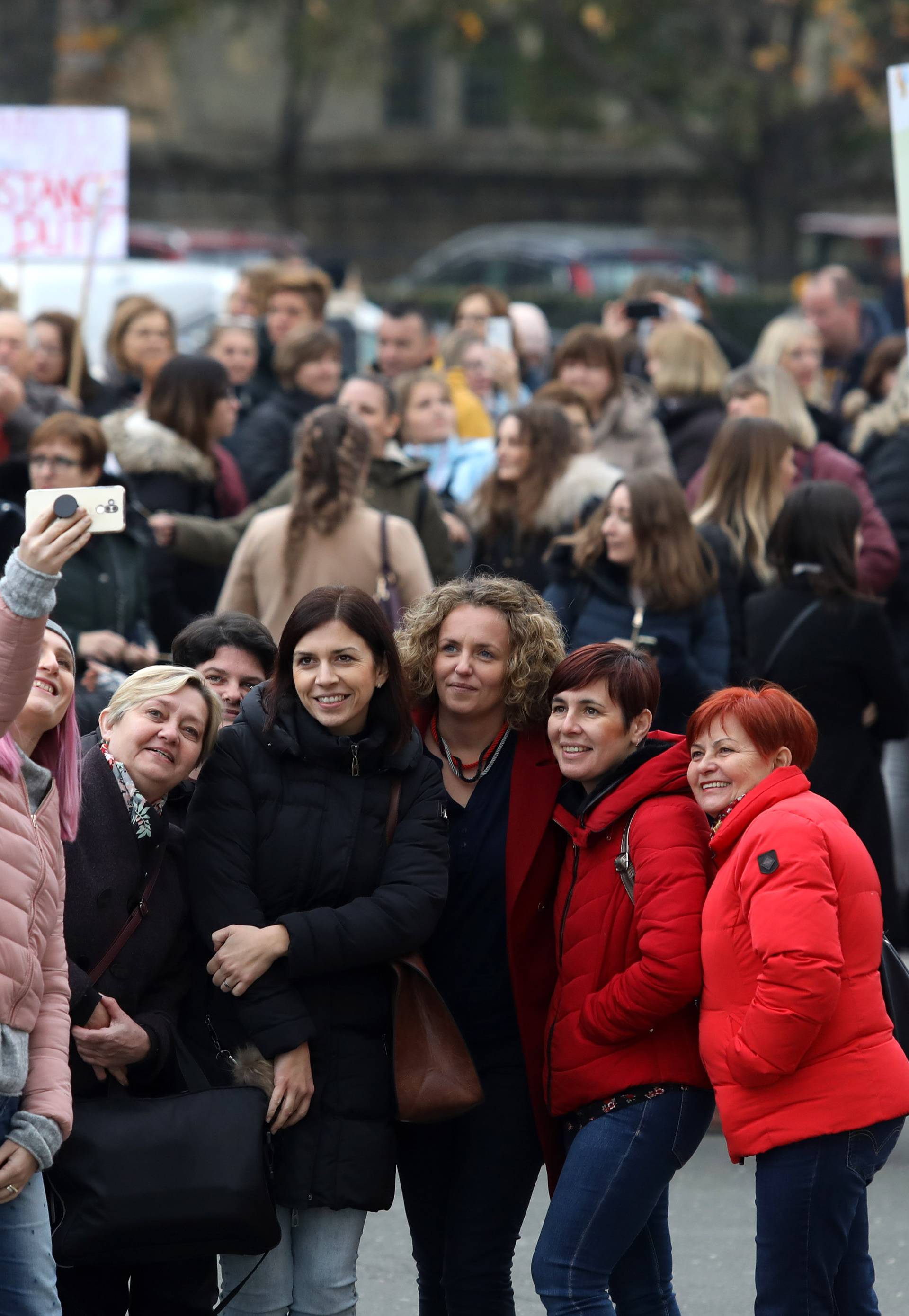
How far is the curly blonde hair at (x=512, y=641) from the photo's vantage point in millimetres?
3961

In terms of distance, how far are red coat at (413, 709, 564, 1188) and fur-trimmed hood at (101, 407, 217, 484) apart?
345 centimetres

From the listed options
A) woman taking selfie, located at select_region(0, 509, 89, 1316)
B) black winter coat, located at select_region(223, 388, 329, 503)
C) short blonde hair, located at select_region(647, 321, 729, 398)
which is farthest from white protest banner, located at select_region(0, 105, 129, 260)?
woman taking selfie, located at select_region(0, 509, 89, 1316)

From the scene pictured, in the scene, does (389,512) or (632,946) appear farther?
(389,512)

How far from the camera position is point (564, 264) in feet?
72.8

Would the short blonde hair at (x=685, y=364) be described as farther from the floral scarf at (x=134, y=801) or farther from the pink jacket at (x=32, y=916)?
the pink jacket at (x=32, y=916)

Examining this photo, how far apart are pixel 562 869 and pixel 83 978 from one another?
1.00 meters

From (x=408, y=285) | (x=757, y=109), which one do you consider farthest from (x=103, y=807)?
(x=757, y=109)

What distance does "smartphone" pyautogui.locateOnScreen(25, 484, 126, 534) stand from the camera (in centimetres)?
301

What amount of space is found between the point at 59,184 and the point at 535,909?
650cm

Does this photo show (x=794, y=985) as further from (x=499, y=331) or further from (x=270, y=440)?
(x=499, y=331)

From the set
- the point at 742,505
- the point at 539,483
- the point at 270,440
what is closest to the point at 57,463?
the point at 539,483

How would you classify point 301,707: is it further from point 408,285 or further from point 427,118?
point 427,118

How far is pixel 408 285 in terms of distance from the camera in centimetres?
2275

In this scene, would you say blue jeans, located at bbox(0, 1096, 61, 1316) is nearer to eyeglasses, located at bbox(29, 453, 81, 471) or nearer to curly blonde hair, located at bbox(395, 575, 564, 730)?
curly blonde hair, located at bbox(395, 575, 564, 730)
